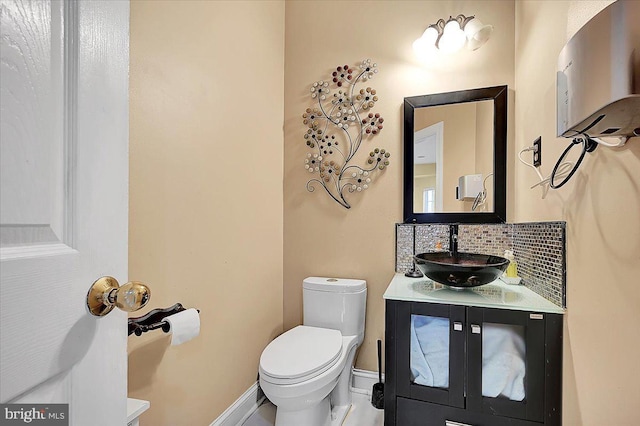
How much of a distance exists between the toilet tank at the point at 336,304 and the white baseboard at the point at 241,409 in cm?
50

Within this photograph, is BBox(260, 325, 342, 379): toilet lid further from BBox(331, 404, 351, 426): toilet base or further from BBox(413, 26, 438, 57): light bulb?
BBox(413, 26, 438, 57): light bulb

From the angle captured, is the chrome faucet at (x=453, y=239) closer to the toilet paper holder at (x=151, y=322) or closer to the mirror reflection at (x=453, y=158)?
the mirror reflection at (x=453, y=158)

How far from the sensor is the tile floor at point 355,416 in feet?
5.76

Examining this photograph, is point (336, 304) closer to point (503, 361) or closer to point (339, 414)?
point (339, 414)

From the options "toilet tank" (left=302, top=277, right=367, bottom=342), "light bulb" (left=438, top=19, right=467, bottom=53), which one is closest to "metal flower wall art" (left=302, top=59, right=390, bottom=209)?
"light bulb" (left=438, top=19, right=467, bottom=53)

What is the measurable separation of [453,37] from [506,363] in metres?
1.77

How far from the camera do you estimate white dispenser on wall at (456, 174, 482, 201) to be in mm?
1929

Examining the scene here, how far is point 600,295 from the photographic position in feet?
3.16

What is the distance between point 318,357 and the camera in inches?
59.5

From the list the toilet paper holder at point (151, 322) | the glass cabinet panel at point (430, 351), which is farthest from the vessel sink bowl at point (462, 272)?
the toilet paper holder at point (151, 322)

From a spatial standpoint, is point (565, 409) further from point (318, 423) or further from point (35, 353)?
point (35, 353)

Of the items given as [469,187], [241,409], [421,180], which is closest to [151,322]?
[241,409]

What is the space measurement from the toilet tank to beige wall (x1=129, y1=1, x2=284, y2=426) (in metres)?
0.29

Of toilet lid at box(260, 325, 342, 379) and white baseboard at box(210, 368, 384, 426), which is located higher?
toilet lid at box(260, 325, 342, 379)
